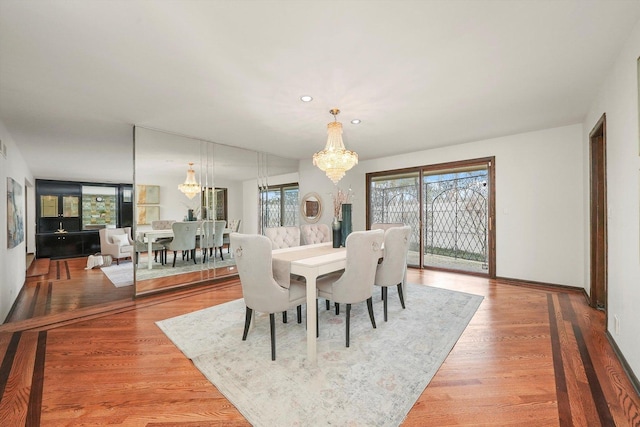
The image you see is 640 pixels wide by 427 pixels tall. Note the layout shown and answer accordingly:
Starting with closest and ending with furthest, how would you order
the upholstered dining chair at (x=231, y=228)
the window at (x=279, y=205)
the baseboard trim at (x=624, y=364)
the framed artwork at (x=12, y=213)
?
the baseboard trim at (x=624, y=364), the framed artwork at (x=12, y=213), the upholstered dining chair at (x=231, y=228), the window at (x=279, y=205)

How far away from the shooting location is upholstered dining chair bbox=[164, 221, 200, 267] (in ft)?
14.4

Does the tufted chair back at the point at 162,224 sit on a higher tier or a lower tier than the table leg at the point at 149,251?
higher

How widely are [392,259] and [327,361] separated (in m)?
1.25

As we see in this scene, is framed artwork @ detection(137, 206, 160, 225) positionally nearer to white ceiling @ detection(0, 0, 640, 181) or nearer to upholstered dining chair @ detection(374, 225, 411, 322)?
white ceiling @ detection(0, 0, 640, 181)

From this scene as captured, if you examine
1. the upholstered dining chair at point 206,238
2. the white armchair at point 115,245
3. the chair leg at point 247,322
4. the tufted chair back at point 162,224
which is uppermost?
the tufted chair back at point 162,224

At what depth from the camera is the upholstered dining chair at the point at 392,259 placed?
9.21 ft

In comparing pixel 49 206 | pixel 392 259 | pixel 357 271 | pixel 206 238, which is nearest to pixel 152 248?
pixel 206 238

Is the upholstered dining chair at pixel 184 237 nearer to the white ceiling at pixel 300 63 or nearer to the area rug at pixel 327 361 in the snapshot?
the white ceiling at pixel 300 63

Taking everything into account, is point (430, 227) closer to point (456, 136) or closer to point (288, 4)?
point (456, 136)

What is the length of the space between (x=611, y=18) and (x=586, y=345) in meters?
2.43

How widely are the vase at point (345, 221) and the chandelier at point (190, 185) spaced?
2.63 meters

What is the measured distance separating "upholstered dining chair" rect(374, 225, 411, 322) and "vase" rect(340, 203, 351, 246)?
59cm

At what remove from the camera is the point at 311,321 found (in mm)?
2131

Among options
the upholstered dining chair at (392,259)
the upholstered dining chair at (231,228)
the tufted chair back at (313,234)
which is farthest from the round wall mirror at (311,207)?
the upholstered dining chair at (392,259)
